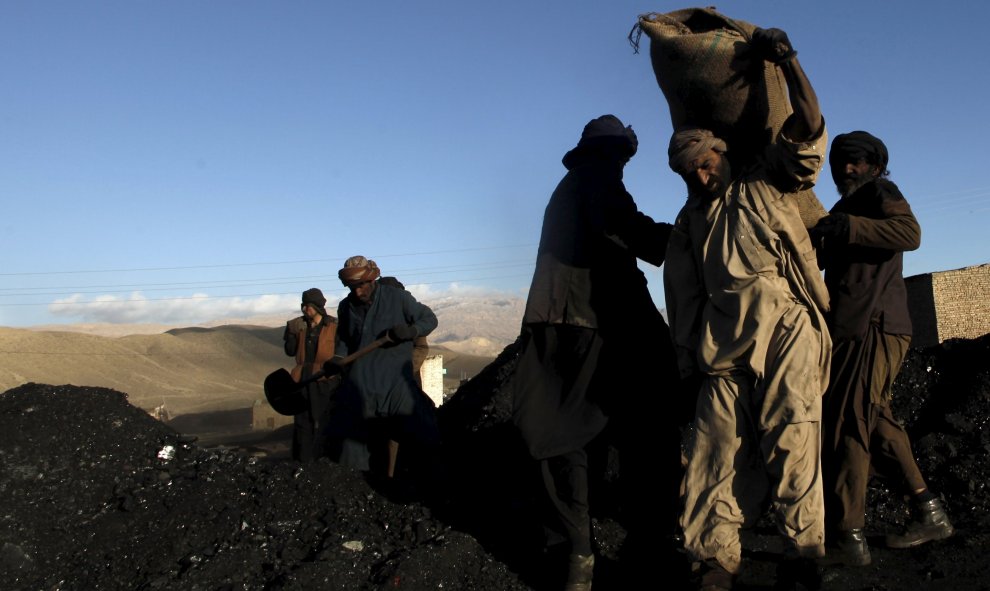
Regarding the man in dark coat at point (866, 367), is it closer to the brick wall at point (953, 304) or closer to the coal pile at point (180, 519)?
the coal pile at point (180, 519)

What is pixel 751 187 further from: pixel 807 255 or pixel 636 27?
pixel 636 27

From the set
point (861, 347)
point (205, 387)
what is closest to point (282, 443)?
point (861, 347)

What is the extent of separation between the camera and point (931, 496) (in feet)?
12.2

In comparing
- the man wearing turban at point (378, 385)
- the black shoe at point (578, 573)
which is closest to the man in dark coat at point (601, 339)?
the black shoe at point (578, 573)

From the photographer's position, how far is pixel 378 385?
5.64 m

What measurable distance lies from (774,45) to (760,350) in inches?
42.1

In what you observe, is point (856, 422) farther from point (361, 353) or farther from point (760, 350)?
point (361, 353)

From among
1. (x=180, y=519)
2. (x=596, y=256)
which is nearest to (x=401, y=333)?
(x=180, y=519)

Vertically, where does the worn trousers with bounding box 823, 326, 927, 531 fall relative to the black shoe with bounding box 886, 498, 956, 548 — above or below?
above

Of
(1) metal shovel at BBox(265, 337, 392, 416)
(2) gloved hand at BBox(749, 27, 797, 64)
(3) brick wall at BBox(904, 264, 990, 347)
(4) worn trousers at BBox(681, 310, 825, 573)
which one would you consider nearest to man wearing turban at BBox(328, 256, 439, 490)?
(1) metal shovel at BBox(265, 337, 392, 416)

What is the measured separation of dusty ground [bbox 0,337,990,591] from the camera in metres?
3.71

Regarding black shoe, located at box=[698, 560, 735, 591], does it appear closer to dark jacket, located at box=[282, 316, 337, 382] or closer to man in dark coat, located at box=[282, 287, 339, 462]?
man in dark coat, located at box=[282, 287, 339, 462]

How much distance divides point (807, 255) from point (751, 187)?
32 centimetres

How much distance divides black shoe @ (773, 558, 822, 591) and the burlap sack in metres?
1.29
